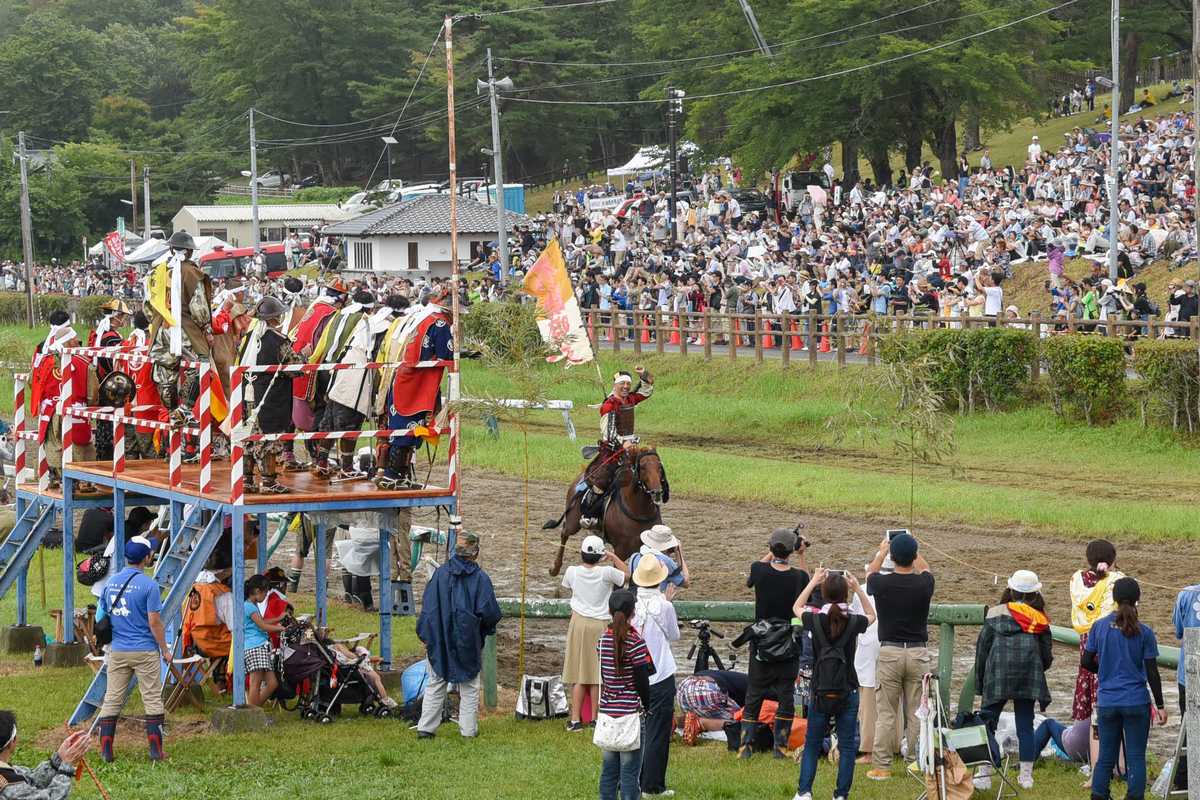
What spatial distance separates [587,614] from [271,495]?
3.04m

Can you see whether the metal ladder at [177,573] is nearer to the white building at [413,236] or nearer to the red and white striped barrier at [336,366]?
the red and white striped barrier at [336,366]

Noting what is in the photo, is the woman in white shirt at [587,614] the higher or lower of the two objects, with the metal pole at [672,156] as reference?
lower

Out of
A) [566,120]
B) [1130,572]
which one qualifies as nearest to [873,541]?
[1130,572]

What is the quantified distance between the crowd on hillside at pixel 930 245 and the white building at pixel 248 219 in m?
38.0

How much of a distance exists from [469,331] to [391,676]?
940 inches

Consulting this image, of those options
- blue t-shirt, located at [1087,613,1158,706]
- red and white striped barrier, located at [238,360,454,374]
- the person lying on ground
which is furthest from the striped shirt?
red and white striped barrier, located at [238,360,454,374]

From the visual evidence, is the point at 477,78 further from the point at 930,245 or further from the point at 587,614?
the point at 587,614

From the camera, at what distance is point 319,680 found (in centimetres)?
1406

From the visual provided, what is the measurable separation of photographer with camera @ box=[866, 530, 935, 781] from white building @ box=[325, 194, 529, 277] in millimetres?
53416

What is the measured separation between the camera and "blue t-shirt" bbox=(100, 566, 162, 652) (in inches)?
498

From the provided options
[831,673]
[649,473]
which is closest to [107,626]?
[831,673]

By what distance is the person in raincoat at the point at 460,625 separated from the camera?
12914mm

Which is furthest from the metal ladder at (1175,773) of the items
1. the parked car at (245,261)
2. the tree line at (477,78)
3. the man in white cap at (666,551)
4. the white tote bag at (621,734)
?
the parked car at (245,261)

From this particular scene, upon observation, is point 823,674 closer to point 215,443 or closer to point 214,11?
point 215,443
